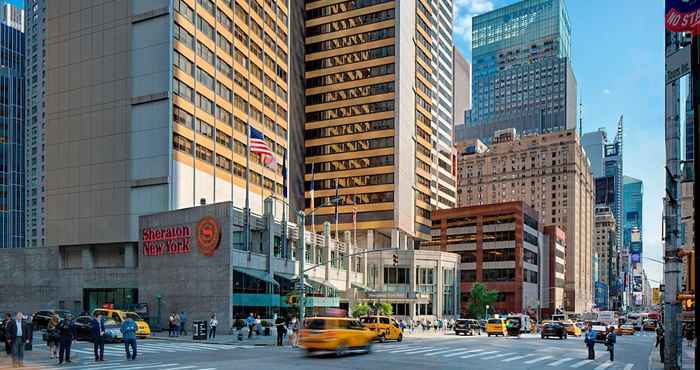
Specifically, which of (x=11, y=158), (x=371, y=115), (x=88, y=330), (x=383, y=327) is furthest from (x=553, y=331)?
(x=11, y=158)

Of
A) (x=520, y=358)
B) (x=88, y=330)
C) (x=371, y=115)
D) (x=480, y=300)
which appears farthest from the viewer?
(x=480, y=300)

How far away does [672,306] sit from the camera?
62.2ft

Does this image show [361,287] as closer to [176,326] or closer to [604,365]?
[176,326]

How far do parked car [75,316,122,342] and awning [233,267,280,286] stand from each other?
16.6m

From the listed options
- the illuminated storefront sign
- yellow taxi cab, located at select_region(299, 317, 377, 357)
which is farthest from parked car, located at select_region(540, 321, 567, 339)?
yellow taxi cab, located at select_region(299, 317, 377, 357)

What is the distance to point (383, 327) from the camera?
46.4m

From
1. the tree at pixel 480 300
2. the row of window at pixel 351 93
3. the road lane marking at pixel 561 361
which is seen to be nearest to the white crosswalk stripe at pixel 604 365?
the road lane marking at pixel 561 361

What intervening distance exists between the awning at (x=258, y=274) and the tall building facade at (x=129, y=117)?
1309cm

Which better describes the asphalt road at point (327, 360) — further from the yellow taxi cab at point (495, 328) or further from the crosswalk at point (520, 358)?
the yellow taxi cab at point (495, 328)

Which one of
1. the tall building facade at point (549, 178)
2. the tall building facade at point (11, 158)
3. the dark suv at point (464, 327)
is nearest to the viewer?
the dark suv at point (464, 327)

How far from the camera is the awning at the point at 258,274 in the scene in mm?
58016

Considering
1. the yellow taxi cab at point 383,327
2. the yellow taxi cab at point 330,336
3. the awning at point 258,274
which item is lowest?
the yellow taxi cab at point 383,327

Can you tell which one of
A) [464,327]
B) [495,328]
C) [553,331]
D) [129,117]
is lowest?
[464,327]

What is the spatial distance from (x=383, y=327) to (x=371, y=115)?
6649 cm
